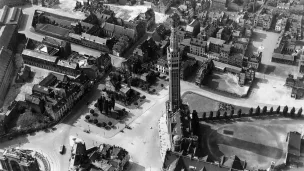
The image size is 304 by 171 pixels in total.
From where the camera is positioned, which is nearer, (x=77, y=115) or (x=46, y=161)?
(x=46, y=161)

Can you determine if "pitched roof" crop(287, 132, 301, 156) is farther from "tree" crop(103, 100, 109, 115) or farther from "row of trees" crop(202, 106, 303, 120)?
"tree" crop(103, 100, 109, 115)

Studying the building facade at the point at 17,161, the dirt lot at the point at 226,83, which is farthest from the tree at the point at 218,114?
the building facade at the point at 17,161

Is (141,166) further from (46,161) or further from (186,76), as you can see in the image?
(186,76)

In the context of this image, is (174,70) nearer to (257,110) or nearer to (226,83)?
(257,110)

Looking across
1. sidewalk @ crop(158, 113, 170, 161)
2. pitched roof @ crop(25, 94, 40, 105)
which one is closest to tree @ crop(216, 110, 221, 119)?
sidewalk @ crop(158, 113, 170, 161)

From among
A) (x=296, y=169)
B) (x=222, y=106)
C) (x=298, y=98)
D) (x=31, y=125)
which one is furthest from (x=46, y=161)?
(x=298, y=98)
